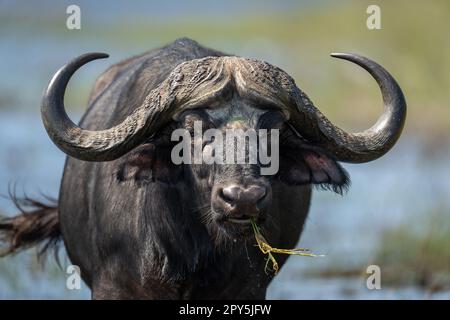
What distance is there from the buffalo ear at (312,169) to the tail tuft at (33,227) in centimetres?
241

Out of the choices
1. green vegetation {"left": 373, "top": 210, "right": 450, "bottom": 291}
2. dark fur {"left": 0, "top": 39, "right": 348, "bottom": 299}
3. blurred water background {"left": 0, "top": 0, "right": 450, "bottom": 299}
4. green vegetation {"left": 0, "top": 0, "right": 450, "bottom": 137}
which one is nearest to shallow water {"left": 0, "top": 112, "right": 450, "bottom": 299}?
blurred water background {"left": 0, "top": 0, "right": 450, "bottom": 299}

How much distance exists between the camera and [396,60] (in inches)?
788

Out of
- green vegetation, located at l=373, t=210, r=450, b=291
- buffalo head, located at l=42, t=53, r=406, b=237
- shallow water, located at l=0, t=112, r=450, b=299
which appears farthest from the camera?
green vegetation, located at l=373, t=210, r=450, b=291

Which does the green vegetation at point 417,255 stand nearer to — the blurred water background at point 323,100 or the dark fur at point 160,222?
the blurred water background at point 323,100

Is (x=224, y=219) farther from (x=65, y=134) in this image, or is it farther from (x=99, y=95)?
(x=99, y=95)

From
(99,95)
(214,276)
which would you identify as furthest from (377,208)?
(214,276)

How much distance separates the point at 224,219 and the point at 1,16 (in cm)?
1512

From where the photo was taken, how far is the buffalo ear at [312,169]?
7926mm

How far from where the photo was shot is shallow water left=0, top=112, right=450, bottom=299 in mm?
10938

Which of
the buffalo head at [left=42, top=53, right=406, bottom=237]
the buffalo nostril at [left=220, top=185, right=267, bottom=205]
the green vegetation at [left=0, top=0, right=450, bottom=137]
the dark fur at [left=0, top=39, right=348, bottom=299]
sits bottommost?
the green vegetation at [left=0, top=0, right=450, bottom=137]

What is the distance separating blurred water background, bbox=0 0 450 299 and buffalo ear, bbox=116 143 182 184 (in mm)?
2346

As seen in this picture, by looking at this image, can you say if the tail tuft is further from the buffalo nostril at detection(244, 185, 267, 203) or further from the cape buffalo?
the buffalo nostril at detection(244, 185, 267, 203)

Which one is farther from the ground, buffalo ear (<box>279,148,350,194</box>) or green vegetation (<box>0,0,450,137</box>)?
buffalo ear (<box>279,148,350,194</box>)

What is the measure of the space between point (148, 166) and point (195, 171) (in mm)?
339
